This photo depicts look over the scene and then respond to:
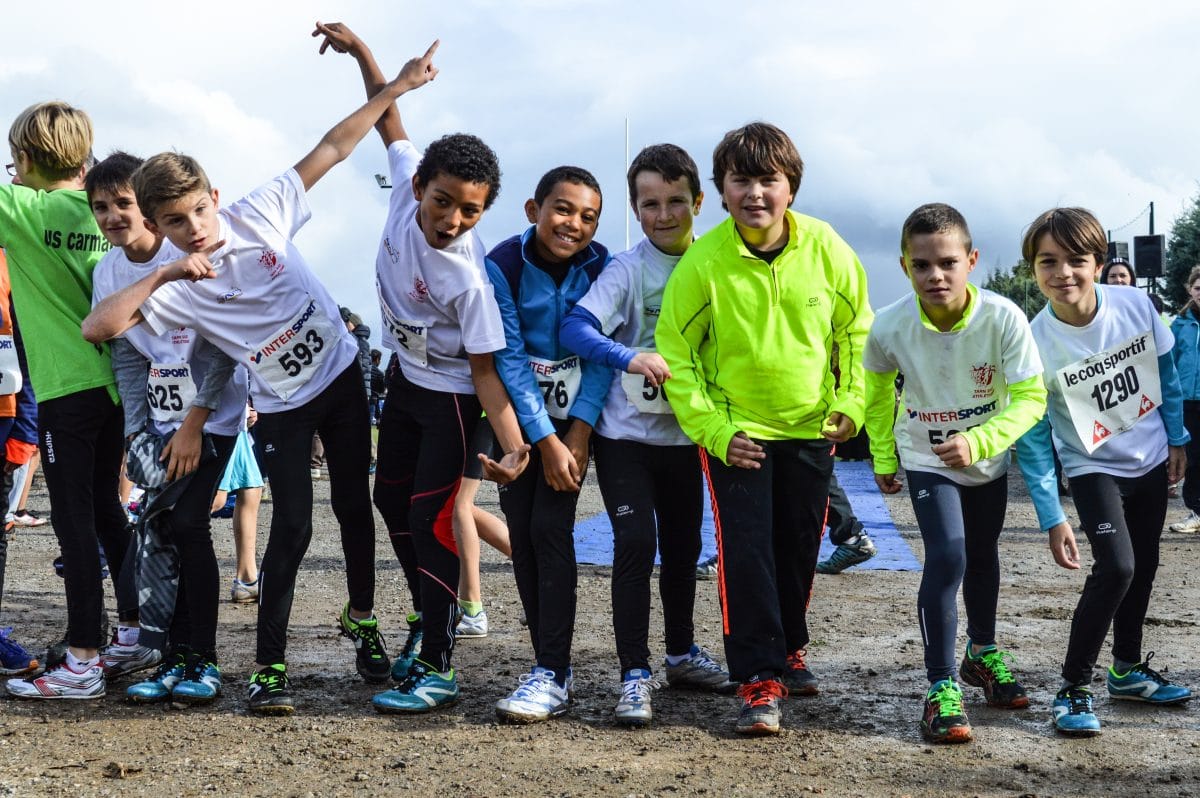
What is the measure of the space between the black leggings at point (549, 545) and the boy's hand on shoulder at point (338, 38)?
5.70 feet

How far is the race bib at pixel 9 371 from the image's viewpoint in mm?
4902

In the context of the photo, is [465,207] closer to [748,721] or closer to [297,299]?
[297,299]

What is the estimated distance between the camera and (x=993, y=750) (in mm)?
3619

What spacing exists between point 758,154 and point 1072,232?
106 cm

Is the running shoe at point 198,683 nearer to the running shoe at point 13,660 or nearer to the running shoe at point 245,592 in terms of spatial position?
the running shoe at point 13,660

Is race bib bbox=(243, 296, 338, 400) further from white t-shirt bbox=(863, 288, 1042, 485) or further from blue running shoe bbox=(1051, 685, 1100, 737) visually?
blue running shoe bbox=(1051, 685, 1100, 737)

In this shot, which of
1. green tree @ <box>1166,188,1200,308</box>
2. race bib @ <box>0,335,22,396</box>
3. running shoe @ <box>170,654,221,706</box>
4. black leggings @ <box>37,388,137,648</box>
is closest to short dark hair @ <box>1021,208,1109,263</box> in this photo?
running shoe @ <box>170,654,221,706</box>

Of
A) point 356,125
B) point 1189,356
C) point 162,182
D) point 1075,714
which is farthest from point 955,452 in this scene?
point 1189,356

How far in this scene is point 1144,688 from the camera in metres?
4.22

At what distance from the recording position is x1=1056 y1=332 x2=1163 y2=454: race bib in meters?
4.11

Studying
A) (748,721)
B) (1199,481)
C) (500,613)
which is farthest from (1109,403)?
(1199,481)

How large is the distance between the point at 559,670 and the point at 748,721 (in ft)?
2.15

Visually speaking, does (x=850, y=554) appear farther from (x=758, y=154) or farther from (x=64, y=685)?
(x=64, y=685)

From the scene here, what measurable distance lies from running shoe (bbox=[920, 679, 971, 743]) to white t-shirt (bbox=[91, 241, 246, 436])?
253 cm
